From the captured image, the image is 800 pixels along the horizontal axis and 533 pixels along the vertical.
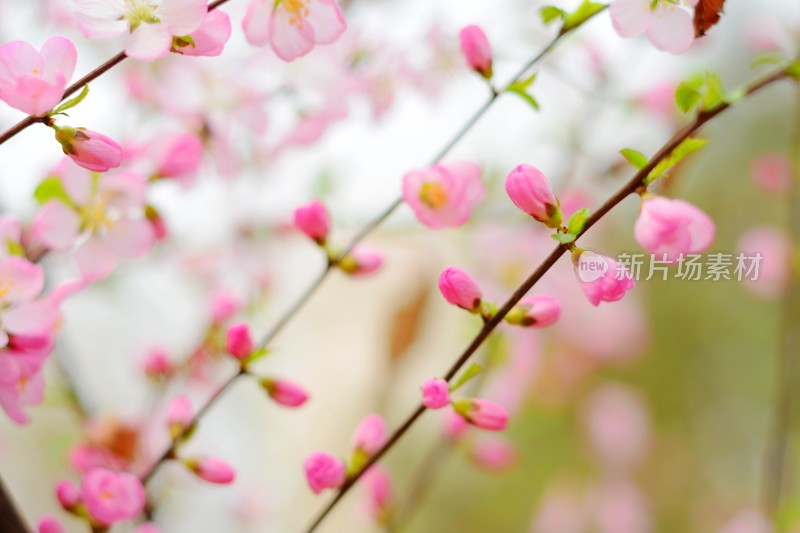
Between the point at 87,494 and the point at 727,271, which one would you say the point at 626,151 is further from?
the point at 87,494

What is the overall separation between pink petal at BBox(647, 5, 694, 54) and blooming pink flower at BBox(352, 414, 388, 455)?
22 centimetres

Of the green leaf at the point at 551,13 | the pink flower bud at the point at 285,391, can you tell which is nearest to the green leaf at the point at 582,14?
the green leaf at the point at 551,13

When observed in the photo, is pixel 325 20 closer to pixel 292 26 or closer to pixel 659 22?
pixel 292 26

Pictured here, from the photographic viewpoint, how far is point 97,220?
406 mm

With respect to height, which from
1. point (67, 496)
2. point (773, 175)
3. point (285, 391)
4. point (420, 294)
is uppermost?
point (773, 175)

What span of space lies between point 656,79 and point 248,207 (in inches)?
17.6

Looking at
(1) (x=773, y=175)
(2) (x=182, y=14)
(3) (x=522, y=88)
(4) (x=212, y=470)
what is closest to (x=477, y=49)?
(3) (x=522, y=88)

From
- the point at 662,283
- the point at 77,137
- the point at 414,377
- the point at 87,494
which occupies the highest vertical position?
the point at 662,283

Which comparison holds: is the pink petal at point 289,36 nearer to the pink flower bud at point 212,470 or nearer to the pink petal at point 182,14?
the pink petal at point 182,14

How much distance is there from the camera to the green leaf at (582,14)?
0.33m

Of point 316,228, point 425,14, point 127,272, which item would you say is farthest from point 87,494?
point 425,14

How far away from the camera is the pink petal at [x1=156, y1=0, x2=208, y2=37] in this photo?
11.1 inches

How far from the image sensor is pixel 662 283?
1470 mm

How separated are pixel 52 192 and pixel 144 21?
0.46ft
